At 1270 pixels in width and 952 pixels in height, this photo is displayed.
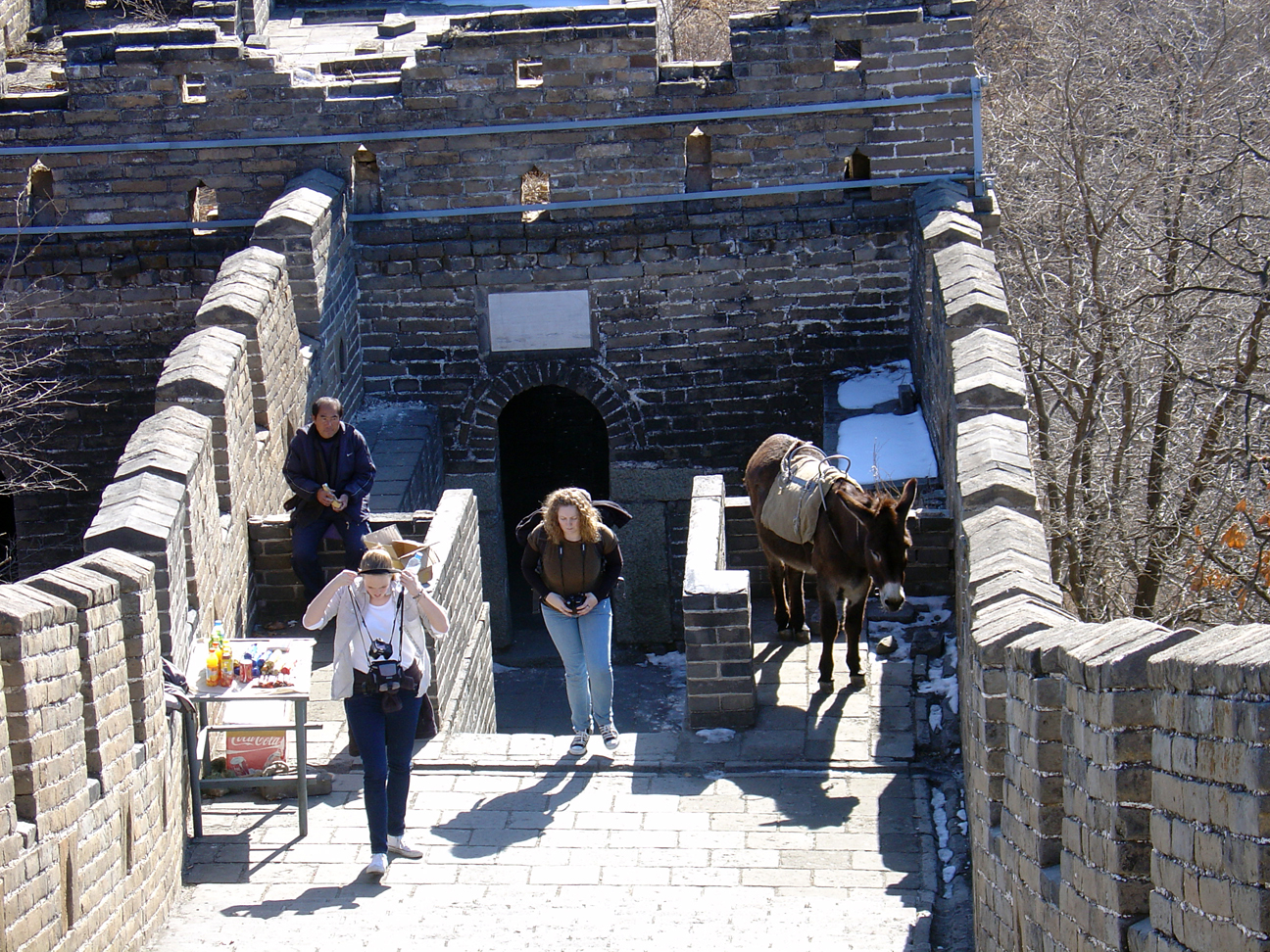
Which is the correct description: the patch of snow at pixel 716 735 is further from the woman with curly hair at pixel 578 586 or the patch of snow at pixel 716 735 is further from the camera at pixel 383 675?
the camera at pixel 383 675

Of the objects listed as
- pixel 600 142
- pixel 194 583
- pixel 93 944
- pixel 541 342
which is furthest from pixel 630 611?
pixel 93 944

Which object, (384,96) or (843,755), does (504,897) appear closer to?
(843,755)

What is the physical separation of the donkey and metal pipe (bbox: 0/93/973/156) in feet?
17.7

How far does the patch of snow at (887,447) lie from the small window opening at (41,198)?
26.1 feet

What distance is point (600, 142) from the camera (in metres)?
15.1

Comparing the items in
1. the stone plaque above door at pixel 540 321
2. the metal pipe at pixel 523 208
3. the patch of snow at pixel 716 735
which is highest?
the metal pipe at pixel 523 208

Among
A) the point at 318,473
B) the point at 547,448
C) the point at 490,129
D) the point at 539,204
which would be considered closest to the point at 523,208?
the point at 539,204

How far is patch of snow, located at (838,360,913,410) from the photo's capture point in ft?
47.1

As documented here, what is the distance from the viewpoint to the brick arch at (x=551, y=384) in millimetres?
15594

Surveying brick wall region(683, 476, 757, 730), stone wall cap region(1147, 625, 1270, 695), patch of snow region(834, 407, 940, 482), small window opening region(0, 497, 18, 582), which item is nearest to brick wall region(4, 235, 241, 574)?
small window opening region(0, 497, 18, 582)

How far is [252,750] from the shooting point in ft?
27.6

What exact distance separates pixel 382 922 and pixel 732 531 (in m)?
4.97

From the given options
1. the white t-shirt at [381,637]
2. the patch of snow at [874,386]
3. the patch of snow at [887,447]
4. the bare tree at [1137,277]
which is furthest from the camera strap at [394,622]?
the bare tree at [1137,277]

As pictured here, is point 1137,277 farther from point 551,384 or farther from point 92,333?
point 92,333
